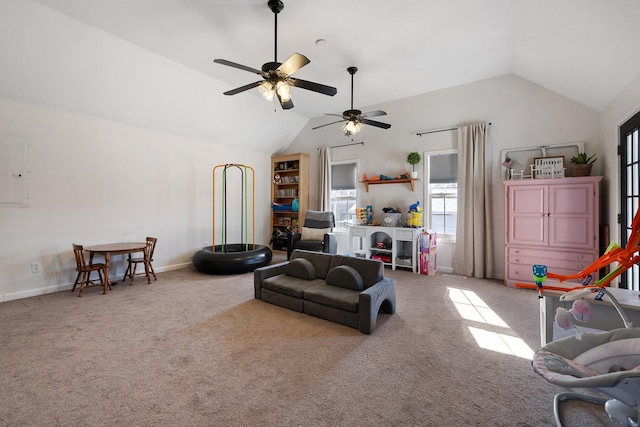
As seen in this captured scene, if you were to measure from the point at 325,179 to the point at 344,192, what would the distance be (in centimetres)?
56

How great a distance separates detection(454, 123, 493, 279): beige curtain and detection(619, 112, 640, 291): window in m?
1.62

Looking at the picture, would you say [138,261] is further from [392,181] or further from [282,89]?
[392,181]

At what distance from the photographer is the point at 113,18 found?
10.6 ft

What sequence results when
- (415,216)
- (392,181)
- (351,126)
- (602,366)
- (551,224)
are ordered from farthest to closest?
(392,181)
(415,216)
(351,126)
(551,224)
(602,366)

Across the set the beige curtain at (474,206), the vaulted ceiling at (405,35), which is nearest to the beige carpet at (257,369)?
the beige curtain at (474,206)

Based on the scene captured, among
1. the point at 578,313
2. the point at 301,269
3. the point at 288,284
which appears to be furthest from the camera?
the point at 301,269

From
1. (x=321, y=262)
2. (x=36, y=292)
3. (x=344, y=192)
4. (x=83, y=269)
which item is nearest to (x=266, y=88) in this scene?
(x=321, y=262)

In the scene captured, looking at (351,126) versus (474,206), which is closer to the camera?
(351,126)

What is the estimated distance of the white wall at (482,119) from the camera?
4.30 meters

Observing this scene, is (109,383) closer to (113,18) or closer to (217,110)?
(113,18)

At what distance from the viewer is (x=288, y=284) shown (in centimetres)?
346

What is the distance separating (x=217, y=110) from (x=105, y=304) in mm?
3805

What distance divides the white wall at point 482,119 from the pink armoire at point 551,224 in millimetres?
441

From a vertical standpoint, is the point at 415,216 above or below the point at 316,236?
above
